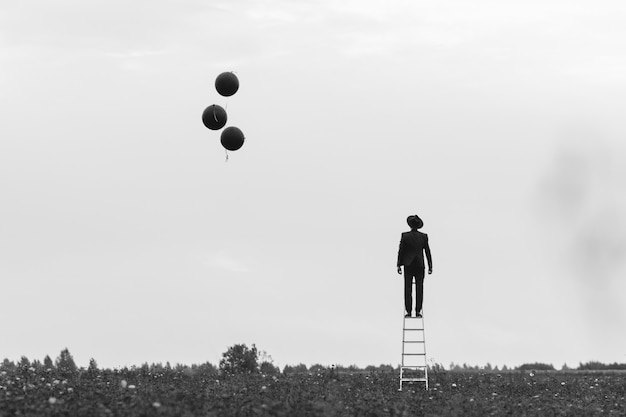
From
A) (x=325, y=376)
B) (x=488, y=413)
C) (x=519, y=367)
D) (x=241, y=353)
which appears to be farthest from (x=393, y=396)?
(x=519, y=367)

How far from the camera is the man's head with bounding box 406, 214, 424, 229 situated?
21792mm

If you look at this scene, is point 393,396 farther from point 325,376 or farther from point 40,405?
point 40,405

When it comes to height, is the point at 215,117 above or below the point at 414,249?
above

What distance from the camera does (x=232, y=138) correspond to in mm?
23641

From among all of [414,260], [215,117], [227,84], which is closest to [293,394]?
[414,260]

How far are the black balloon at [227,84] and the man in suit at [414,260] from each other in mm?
5169

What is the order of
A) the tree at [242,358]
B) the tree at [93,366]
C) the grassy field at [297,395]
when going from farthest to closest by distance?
the tree at [242,358] < the tree at [93,366] < the grassy field at [297,395]

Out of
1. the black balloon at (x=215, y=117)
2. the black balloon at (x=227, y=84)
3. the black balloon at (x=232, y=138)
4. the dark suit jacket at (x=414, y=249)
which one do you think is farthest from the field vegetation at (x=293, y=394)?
the black balloon at (x=227, y=84)

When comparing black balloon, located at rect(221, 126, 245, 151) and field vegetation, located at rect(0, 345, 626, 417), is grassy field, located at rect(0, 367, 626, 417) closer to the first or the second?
field vegetation, located at rect(0, 345, 626, 417)

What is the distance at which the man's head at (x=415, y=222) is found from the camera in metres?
21.8

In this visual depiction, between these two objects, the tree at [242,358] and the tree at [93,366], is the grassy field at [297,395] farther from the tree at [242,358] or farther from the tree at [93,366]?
the tree at [242,358]

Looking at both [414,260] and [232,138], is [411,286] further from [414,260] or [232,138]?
[232,138]

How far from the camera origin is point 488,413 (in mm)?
16531

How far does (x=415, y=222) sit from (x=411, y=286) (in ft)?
4.30
